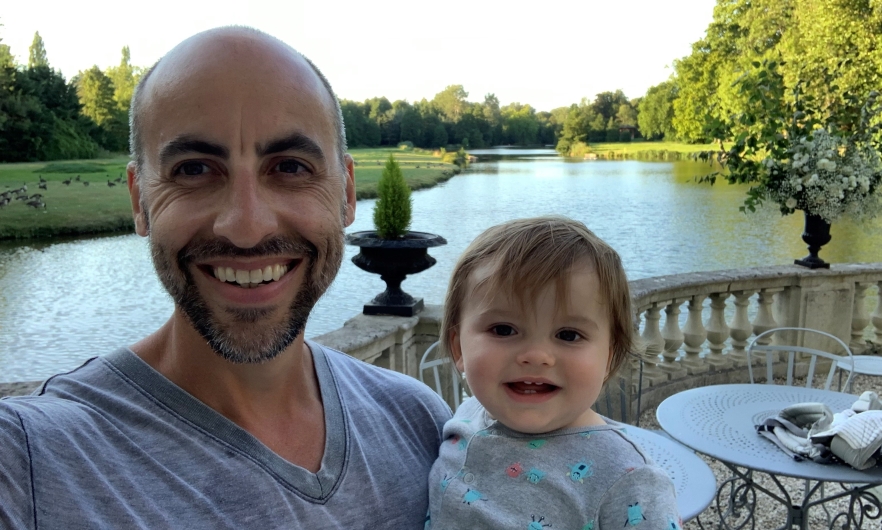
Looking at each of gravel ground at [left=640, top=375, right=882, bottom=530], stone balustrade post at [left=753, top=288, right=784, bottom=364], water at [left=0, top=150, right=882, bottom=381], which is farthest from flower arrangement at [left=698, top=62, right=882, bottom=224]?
gravel ground at [left=640, top=375, right=882, bottom=530]

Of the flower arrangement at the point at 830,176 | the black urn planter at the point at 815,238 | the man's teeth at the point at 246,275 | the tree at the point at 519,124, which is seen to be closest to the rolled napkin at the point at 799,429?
the man's teeth at the point at 246,275

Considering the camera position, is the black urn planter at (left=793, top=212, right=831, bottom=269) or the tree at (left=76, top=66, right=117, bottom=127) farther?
the tree at (left=76, top=66, right=117, bottom=127)

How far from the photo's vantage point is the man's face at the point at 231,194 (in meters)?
1.09

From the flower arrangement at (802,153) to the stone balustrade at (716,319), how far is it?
615 mm

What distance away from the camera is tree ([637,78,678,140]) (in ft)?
112

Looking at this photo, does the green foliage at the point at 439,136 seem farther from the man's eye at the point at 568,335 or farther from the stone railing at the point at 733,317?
the man's eye at the point at 568,335

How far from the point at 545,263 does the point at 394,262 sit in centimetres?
275

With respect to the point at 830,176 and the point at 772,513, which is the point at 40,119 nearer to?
the point at 830,176

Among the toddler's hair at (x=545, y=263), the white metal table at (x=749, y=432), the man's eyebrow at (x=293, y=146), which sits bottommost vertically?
the white metal table at (x=749, y=432)

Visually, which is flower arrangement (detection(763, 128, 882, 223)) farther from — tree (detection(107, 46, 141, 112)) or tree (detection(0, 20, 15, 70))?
tree (detection(107, 46, 141, 112))

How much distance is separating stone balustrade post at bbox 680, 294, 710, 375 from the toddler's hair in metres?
4.05

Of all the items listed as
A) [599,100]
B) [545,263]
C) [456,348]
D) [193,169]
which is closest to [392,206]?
[456,348]

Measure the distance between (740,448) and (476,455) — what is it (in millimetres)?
1962

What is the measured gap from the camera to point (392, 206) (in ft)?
13.2
